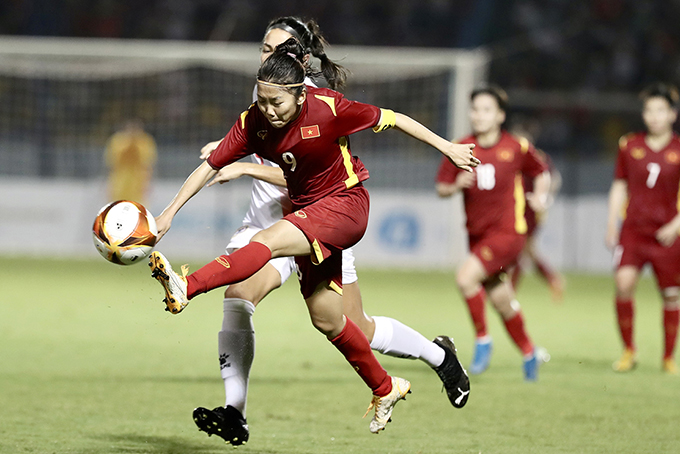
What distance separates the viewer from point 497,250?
22.2ft

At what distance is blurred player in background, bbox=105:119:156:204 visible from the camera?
16.5m

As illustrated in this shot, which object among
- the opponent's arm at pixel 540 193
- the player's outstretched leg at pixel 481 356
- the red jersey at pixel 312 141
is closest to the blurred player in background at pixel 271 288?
the red jersey at pixel 312 141

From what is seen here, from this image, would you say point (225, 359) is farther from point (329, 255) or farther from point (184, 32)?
point (184, 32)

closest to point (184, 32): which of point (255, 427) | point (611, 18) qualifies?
point (611, 18)

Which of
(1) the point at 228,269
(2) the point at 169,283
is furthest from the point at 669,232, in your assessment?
(2) the point at 169,283

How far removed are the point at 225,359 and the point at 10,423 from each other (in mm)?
1088

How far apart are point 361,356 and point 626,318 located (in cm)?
346

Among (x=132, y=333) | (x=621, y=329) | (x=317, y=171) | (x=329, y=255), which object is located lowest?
(x=132, y=333)

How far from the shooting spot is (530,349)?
22.0ft

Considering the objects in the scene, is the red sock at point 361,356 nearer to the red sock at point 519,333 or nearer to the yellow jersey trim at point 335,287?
the yellow jersey trim at point 335,287

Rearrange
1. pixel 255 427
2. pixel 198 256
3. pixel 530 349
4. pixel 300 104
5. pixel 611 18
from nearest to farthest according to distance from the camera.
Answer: pixel 300 104
pixel 255 427
pixel 530 349
pixel 198 256
pixel 611 18

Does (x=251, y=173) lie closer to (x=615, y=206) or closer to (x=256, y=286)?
(x=256, y=286)

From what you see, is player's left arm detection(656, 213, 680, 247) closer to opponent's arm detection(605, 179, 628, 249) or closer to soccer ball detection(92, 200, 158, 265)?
opponent's arm detection(605, 179, 628, 249)

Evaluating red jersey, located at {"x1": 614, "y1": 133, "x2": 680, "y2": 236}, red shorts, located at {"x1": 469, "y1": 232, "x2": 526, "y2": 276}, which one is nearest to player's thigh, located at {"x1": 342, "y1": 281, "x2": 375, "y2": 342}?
red shorts, located at {"x1": 469, "y1": 232, "x2": 526, "y2": 276}
